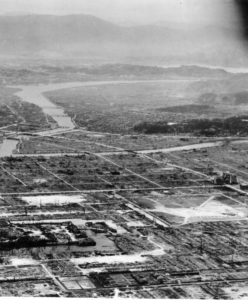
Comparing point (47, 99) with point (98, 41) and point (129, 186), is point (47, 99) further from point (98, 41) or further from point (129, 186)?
point (129, 186)

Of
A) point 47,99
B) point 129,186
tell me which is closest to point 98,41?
point 47,99

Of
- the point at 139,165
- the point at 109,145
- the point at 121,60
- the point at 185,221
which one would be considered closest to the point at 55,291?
the point at 185,221

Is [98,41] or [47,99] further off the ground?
[98,41]

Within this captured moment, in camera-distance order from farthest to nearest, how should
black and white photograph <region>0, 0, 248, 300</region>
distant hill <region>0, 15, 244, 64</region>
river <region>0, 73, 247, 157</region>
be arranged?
distant hill <region>0, 15, 244, 64</region>
river <region>0, 73, 247, 157</region>
black and white photograph <region>0, 0, 248, 300</region>

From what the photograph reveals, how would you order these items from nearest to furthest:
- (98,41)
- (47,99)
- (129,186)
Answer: (129,186)
(47,99)
(98,41)

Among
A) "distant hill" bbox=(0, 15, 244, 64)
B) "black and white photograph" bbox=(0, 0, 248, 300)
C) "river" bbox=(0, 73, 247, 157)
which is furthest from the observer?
"distant hill" bbox=(0, 15, 244, 64)

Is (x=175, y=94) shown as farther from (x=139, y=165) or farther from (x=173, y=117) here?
(x=139, y=165)
